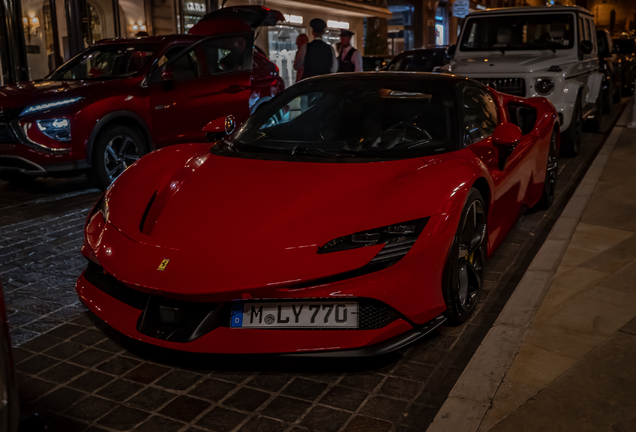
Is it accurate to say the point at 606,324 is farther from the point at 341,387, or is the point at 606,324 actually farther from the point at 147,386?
the point at 147,386

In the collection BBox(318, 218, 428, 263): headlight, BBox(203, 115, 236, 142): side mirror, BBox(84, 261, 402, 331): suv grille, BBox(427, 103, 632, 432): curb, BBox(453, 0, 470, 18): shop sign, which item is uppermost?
BBox(453, 0, 470, 18): shop sign

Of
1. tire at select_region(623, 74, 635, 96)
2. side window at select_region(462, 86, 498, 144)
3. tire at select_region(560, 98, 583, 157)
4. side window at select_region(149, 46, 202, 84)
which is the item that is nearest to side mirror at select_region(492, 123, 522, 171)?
side window at select_region(462, 86, 498, 144)

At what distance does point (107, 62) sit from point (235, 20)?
6.82 ft

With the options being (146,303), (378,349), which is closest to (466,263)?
(378,349)

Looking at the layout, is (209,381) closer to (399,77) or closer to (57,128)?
(399,77)

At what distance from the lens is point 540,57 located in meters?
9.58

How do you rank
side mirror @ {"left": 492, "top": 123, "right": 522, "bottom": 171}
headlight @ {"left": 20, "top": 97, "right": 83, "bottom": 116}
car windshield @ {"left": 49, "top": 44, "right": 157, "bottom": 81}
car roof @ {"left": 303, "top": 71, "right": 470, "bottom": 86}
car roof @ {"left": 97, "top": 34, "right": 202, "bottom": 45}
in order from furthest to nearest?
car roof @ {"left": 97, "top": 34, "right": 202, "bottom": 45} → car windshield @ {"left": 49, "top": 44, "right": 157, "bottom": 81} → headlight @ {"left": 20, "top": 97, "right": 83, "bottom": 116} → car roof @ {"left": 303, "top": 71, "right": 470, "bottom": 86} → side mirror @ {"left": 492, "top": 123, "right": 522, "bottom": 171}

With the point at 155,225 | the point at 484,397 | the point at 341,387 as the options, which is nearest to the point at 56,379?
the point at 155,225

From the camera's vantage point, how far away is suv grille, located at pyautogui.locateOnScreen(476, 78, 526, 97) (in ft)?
29.7

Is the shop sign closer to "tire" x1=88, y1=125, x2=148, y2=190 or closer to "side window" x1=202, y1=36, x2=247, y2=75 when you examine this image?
"side window" x1=202, y1=36, x2=247, y2=75

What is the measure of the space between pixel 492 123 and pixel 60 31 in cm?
1292

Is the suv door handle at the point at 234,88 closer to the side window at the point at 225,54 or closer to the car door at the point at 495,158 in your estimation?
the side window at the point at 225,54

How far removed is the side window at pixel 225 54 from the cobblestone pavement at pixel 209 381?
17.5 feet

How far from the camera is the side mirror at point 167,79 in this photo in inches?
328
